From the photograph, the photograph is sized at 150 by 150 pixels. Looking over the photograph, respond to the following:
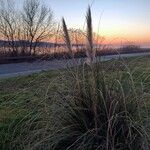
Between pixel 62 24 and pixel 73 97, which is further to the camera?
pixel 73 97

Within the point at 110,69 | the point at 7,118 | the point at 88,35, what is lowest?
the point at 7,118

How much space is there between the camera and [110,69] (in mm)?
4520

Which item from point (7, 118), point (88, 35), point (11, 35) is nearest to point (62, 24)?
point (88, 35)

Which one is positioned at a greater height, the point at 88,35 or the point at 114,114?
the point at 88,35

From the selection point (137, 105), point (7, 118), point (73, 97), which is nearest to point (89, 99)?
point (73, 97)

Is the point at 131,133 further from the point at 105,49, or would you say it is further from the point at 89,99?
the point at 105,49

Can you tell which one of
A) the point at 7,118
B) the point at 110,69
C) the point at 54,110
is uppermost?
the point at 110,69

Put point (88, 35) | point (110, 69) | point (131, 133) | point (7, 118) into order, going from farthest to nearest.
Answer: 1. point (7, 118)
2. point (110, 69)
3. point (131, 133)
4. point (88, 35)

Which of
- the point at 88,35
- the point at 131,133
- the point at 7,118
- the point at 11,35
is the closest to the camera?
the point at 88,35

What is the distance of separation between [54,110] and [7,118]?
123cm

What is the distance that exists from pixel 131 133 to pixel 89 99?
52cm

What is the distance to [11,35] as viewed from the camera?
83.8 ft

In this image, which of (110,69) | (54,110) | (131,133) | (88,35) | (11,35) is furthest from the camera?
(11,35)

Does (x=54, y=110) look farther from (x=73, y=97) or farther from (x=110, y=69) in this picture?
(x=110, y=69)
